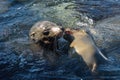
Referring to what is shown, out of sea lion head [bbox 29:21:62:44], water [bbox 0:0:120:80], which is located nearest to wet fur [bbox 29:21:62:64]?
sea lion head [bbox 29:21:62:44]

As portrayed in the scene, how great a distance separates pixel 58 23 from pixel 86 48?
2.38m

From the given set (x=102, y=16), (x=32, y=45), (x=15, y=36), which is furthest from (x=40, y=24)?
(x=102, y=16)

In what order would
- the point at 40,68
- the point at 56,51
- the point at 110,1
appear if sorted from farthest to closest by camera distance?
the point at 110,1
the point at 56,51
the point at 40,68

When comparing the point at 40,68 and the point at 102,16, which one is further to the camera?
the point at 102,16

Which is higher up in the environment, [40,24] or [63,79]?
[40,24]

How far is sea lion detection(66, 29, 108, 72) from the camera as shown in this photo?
6991mm

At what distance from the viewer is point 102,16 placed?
10211 mm

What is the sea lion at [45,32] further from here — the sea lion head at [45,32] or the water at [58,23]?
the water at [58,23]

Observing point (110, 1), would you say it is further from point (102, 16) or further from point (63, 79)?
point (63, 79)

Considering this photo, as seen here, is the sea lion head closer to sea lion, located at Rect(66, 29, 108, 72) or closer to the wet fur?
the wet fur

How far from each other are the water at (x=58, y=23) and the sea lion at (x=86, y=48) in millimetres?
139

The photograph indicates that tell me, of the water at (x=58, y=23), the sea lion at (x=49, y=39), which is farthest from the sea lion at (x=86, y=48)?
the sea lion at (x=49, y=39)

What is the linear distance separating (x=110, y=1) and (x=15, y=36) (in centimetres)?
363

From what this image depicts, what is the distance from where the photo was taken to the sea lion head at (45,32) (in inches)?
295
